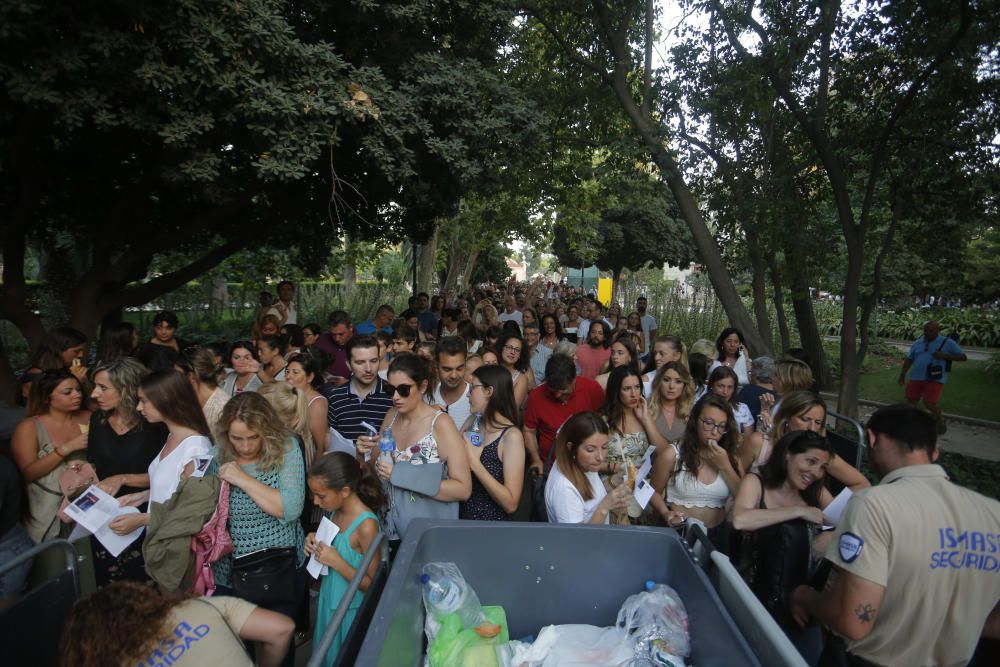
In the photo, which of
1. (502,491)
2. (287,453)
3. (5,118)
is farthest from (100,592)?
(5,118)

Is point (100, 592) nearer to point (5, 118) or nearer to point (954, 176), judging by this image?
point (5, 118)

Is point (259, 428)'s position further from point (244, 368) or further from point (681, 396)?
point (681, 396)

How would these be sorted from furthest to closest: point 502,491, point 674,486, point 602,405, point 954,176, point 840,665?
point 954,176 < point 602,405 < point 674,486 < point 502,491 < point 840,665

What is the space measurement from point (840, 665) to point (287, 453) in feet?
8.87

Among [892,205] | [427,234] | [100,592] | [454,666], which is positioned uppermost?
[892,205]

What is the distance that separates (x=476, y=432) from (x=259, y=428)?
1260mm

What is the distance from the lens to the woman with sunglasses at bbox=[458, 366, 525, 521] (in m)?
3.34

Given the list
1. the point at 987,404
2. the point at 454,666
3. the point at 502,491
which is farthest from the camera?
the point at 987,404

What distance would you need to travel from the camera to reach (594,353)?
6.79 metres

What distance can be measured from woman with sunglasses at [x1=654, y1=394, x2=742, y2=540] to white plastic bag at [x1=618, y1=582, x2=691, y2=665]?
113 cm

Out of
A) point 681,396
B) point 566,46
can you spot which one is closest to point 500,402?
point 681,396

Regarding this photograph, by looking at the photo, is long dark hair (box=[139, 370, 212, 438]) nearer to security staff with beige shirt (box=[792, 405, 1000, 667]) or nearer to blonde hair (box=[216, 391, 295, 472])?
blonde hair (box=[216, 391, 295, 472])

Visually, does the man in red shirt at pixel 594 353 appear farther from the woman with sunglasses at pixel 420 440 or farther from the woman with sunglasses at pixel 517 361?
the woman with sunglasses at pixel 420 440

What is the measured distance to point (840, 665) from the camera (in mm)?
2367
